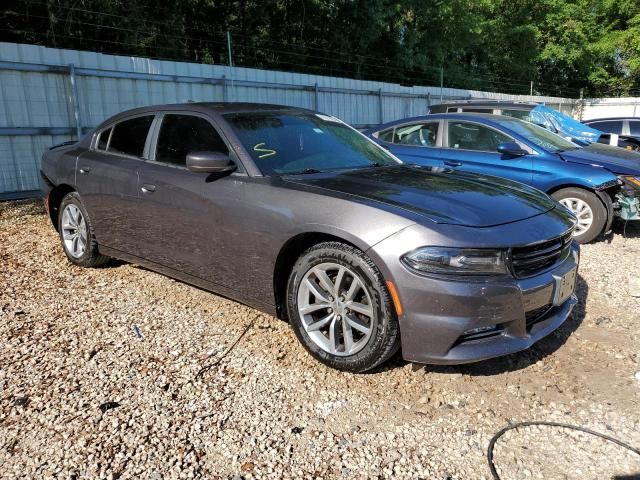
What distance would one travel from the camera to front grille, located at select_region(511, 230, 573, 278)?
9.18 ft

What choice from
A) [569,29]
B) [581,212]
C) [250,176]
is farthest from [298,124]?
[569,29]

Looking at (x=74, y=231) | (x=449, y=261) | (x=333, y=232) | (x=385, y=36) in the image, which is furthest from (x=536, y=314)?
(x=385, y=36)

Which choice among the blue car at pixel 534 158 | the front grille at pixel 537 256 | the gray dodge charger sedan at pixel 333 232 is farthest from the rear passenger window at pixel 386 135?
the front grille at pixel 537 256

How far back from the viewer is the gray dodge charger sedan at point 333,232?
8.85 ft

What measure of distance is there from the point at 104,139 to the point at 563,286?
3940 mm

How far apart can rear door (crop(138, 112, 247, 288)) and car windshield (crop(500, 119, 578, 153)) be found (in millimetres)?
4428

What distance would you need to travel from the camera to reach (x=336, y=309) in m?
3.02

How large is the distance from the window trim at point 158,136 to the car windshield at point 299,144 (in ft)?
0.31

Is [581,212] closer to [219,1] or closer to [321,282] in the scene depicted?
[321,282]

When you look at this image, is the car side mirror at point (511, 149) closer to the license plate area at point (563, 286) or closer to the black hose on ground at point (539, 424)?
the license plate area at point (563, 286)

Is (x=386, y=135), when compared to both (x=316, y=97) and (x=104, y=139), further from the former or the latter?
(x=316, y=97)

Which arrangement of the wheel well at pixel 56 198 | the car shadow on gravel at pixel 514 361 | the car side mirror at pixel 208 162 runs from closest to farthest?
the car shadow on gravel at pixel 514 361
the car side mirror at pixel 208 162
the wheel well at pixel 56 198

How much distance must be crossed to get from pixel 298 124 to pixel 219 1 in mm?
19077

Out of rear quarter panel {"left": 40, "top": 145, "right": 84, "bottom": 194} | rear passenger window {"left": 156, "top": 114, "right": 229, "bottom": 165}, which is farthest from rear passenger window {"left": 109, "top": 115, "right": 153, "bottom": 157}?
rear quarter panel {"left": 40, "top": 145, "right": 84, "bottom": 194}
